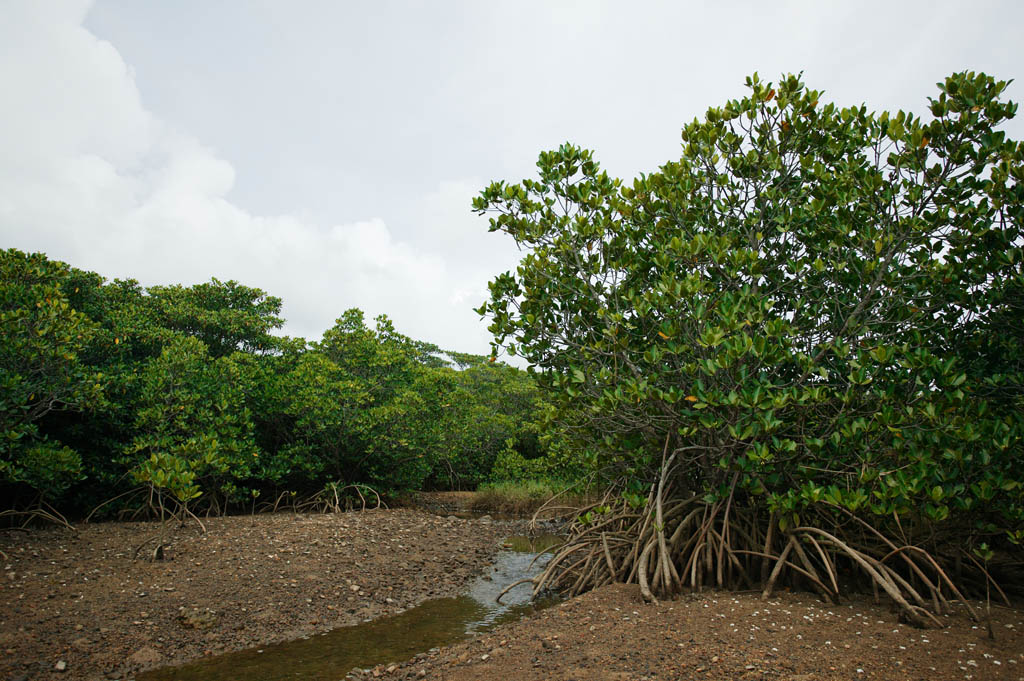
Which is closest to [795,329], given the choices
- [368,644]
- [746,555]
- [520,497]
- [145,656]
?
[746,555]

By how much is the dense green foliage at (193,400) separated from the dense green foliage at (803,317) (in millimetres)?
5364

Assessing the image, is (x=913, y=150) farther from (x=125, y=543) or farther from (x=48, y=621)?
(x=125, y=543)

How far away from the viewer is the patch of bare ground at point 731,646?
383 centimetres

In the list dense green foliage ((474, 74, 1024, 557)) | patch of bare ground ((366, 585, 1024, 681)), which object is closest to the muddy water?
patch of bare ground ((366, 585, 1024, 681))

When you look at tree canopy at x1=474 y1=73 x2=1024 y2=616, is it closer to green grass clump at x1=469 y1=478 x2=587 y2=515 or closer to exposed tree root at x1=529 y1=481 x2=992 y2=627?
exposed tree root at x1=529 y1=481 x2=992 y2=627

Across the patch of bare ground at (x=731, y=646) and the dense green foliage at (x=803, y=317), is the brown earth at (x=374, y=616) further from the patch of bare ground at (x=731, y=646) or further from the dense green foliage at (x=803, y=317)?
the dense green foliage at (x=803, y=317)

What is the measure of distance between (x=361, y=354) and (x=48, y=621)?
9182 millimetres

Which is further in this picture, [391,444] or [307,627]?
[391,444]

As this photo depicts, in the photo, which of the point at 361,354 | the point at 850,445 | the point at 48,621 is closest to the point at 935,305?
the point at 850,445

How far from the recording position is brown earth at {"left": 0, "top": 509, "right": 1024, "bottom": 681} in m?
4.05

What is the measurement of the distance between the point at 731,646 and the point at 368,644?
368 cm

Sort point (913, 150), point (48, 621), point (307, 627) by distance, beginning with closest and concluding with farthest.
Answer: point (913, 150), point (48, 621), point (307, 627)

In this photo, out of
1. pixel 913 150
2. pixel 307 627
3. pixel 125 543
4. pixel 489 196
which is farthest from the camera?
pixel 125 543

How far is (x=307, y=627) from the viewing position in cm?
645
